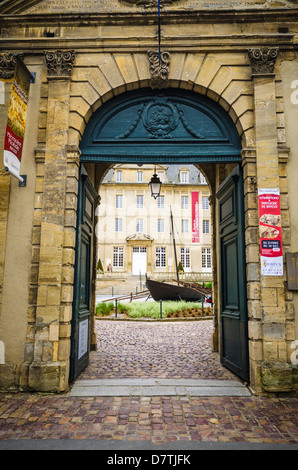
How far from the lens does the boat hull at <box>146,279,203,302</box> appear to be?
1658cm

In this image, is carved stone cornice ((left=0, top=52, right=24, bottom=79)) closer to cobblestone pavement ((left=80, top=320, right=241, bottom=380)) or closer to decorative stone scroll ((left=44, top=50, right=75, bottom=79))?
decorative stone scroll ((left=44, top=50, right=75, bottom=79))

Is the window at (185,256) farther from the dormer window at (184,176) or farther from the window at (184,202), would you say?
the dormer window at (184,176)

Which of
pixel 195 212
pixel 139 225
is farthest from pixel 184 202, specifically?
pixel 195 212

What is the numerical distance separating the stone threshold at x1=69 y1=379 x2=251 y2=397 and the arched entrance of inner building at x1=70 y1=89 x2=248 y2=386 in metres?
0.44

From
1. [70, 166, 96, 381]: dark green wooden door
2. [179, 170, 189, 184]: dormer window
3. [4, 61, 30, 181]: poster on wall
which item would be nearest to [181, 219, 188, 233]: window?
[179, 170, 189, 184]: dormer window

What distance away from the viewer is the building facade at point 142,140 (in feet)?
15.4

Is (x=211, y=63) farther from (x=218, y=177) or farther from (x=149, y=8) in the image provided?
(x=218, y=177)

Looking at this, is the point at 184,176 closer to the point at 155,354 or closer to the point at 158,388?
the point at 155,354

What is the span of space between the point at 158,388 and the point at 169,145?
12.1 ft

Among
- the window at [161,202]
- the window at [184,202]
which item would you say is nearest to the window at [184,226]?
the window at [184,202]

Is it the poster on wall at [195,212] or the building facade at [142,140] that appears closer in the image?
the building facade at [142,140]

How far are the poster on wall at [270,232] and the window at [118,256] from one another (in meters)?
32.7

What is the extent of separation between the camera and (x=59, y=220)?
4895 mm
